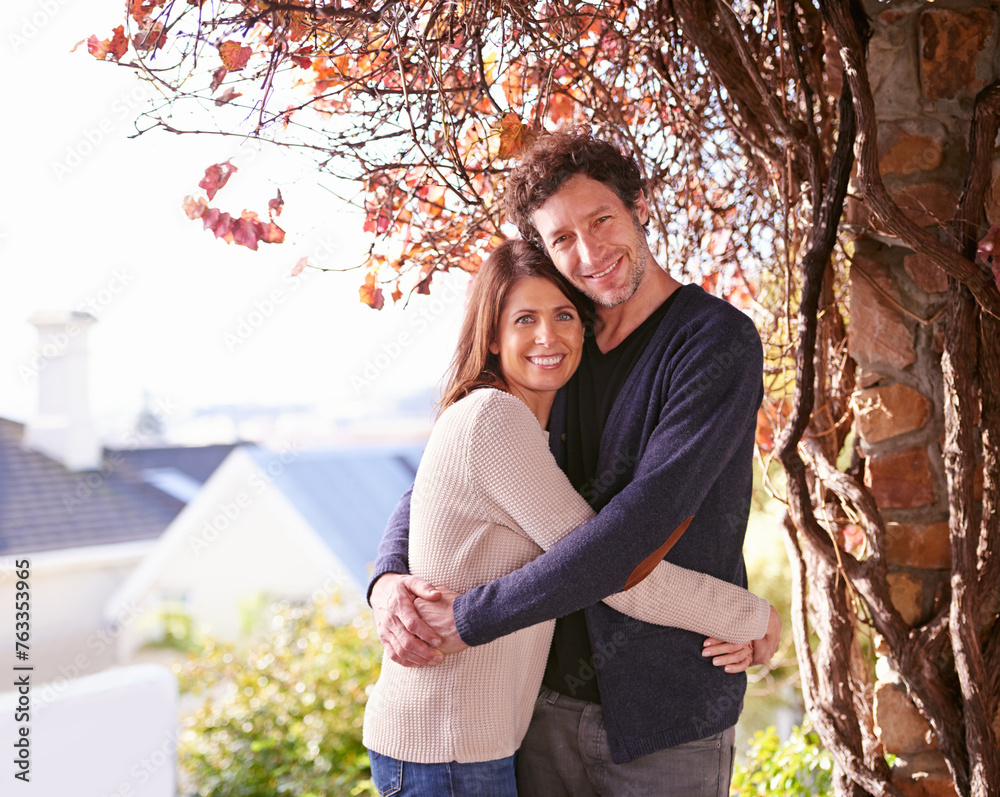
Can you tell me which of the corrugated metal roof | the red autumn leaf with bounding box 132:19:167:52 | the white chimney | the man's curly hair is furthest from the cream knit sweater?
the corrugated metal roof

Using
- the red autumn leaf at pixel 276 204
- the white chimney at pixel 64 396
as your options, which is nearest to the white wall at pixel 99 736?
the red autumn leaf at pixel 276 204

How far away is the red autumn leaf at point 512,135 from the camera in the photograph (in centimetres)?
138

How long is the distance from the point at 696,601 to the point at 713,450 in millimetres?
244

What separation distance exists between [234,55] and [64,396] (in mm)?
7437

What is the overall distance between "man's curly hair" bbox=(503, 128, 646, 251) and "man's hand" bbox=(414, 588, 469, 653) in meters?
0.71

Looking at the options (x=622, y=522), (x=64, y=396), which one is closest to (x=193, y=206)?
(x=622, y=522)

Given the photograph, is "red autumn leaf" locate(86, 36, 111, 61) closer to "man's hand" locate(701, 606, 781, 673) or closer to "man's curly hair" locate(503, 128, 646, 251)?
"man's curly hair" locate(503, 128, 646, 251)

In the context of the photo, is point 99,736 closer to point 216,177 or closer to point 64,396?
point 216,177

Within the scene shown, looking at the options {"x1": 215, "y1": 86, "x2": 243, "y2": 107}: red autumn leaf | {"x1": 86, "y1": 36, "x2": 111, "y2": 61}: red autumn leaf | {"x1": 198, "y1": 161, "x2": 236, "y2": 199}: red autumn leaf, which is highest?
{"x1": 86, "y1": 36, "x2": 111, "y2": 61}: red autumn leaf

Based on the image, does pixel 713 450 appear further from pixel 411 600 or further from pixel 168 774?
pixel 168 774

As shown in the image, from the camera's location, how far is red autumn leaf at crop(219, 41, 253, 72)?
4.26ft

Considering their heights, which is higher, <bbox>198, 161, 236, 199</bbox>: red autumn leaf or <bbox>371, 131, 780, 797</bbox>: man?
<bbox>198, 161, 236, 199</bbox>: red autumn leaf

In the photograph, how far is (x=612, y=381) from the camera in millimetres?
1398

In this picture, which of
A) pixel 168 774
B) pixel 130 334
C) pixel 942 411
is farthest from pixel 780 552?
pixel 130 334
